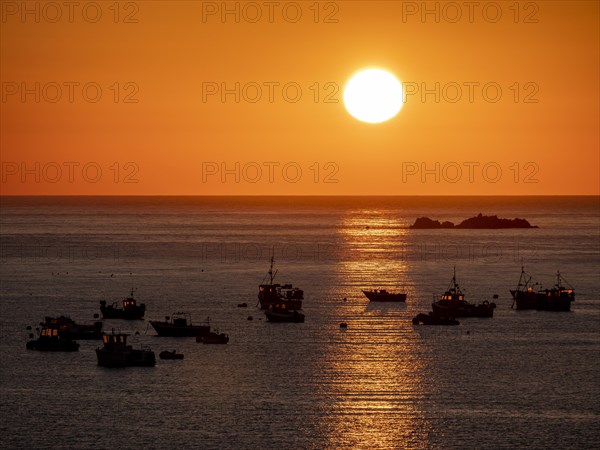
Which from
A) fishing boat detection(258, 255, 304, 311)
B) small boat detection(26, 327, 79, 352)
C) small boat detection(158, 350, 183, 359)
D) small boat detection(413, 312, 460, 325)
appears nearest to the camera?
small boat detection(158, 350, 183, 359)

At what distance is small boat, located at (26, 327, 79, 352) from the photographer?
5133 inches

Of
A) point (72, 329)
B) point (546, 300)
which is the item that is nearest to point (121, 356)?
point (72, 329)

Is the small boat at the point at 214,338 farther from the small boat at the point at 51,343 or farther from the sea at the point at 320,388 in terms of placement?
the small boat at the point at 51,343

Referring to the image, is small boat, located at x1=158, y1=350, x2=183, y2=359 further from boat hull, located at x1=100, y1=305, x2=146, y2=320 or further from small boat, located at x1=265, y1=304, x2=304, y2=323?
boat hull, located at x1=100, y1=305, x2=146, y2=320

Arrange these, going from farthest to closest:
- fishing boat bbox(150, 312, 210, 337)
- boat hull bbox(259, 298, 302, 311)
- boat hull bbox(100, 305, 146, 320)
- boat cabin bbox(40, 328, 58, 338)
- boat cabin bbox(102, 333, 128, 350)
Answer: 1. boat hull bbox(259, 298, 302, 311)
2. boat hull bbox(100, 305, 146, 320)
3. fishing boat bbox(150, 312, 210, 337)
4. boat cabin bbox(40, 328, 58, 338)
5. boat cabin bbox(102, 333, 128, 350)

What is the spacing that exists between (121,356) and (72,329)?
2158 centimetres

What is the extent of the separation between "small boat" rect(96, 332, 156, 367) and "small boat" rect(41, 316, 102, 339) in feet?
46.4

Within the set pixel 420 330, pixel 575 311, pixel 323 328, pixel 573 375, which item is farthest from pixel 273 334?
pixel 575 311

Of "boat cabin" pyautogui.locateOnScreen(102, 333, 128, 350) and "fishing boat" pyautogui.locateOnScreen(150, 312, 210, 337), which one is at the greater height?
"fishing boat" pyautogui.locateOnScreen(150, 312, 210, 337)

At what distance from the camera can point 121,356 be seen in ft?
395

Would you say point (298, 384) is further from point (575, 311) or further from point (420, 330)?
point (575, 311)

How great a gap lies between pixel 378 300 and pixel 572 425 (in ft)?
288

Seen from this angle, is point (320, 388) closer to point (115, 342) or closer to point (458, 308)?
point (115, 342)

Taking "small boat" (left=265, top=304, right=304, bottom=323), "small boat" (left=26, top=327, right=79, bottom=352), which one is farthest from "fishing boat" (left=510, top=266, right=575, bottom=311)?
"small boat" (left=26, top=327, right=79, bottom=352)
